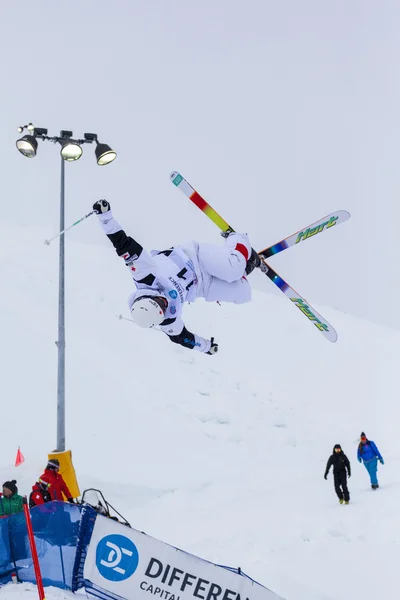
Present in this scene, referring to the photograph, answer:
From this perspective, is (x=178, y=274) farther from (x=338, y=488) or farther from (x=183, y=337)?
(x=338, y=488)

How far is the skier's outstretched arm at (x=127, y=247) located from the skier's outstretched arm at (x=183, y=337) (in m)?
0.77

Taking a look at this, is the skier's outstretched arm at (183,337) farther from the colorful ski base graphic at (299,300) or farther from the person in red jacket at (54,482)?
the person in red jacket at (54,482)

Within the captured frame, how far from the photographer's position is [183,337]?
7.38m

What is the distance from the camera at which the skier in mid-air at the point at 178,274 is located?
6035 millimetres

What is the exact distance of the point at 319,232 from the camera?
835cm

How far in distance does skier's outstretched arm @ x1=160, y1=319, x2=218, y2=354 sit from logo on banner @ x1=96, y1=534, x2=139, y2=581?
2.55 m

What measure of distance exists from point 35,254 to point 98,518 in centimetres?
2258

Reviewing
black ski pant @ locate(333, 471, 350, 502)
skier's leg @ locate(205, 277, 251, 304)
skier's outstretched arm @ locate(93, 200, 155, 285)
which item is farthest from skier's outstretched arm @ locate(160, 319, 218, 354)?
black ski pant @ locate(333, 471, 350, 502)

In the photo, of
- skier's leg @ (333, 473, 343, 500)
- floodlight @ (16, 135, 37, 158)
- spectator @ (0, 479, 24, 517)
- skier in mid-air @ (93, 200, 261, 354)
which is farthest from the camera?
skier's leg @ (333, 473, 343, 500)

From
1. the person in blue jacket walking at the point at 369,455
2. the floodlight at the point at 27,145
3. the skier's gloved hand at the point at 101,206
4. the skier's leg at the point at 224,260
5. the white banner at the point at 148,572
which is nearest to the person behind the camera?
the white banner at the point at 148,572

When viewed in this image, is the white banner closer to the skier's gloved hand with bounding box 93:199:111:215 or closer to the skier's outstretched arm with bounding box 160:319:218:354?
the skier's outstretched arm with bounding box 160:319:218:354

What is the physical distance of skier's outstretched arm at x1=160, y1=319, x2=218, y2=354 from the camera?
22.8ft

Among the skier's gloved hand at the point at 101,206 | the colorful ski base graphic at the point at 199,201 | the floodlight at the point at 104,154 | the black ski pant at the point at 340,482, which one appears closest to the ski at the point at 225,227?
the colorful ski base graphic at the point at 199,201

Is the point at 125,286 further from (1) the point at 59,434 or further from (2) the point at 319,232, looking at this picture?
(2) the point at 319,232
